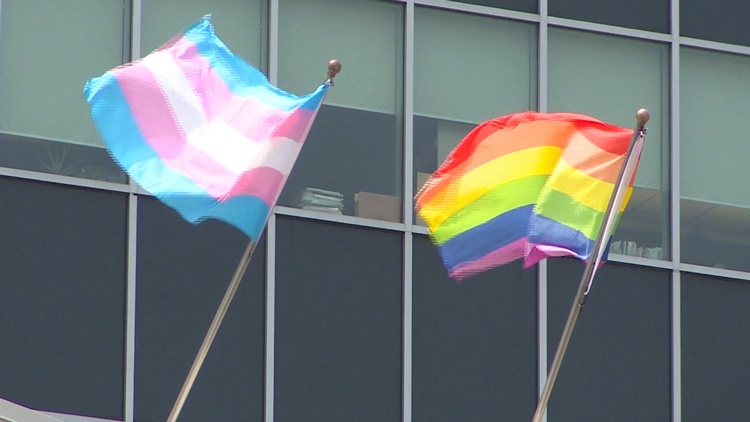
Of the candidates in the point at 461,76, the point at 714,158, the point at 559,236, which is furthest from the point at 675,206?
the point at 559,236

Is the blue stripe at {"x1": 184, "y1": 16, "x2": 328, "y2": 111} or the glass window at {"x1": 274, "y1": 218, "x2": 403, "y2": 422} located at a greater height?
the blue stripe at {"x1": 184, "y1": 16, "x2": 328, "y2": 111}

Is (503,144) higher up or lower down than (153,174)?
higher up

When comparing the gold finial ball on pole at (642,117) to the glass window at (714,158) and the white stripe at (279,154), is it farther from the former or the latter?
the glass window at (714,158)

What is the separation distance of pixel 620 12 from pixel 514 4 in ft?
3.90

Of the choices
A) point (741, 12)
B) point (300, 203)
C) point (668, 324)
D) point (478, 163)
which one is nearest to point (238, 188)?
point (478, 163)

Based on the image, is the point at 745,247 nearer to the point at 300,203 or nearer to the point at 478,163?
the point at 300,203

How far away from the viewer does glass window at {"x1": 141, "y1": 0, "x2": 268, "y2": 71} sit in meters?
20.7

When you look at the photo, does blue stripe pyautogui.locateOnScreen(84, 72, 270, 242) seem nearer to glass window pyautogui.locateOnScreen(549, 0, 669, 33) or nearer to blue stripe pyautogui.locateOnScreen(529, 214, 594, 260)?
blue stripe pyautogui.locateOnScreen(529, 214, 594, 260)

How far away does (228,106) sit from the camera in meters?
16.2

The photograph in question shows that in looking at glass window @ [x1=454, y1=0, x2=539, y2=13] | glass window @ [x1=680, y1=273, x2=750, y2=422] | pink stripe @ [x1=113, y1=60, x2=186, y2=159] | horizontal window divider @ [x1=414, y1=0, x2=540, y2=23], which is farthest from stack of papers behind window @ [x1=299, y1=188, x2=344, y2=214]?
pink stripe @ [x1=113, y1=60, x2=186, y2=159]

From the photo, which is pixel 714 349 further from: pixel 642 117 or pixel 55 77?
pixel 55 77

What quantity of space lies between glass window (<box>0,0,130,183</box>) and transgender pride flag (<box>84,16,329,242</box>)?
368cm

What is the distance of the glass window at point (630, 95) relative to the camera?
22.3 metres

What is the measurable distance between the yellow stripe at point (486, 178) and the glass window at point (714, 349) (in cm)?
578
